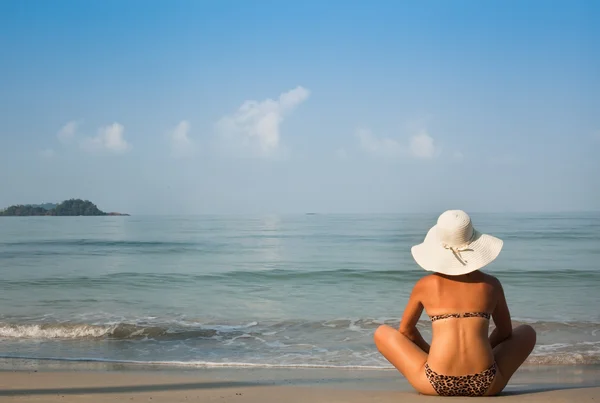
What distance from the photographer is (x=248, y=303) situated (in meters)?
12.8

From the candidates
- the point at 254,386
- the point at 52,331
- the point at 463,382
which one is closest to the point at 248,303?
the point at 52,331

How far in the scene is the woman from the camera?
4223 millimetres

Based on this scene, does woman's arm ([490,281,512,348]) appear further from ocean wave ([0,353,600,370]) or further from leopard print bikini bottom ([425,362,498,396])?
ocean wave ([0,353,600,370])

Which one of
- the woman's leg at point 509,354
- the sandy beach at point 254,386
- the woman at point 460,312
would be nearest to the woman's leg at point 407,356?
the woman at point 460,312

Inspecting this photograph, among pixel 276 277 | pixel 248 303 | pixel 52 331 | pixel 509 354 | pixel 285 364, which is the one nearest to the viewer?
pixel 509 354

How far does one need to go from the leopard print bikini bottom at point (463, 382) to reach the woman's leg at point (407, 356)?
0.21ft

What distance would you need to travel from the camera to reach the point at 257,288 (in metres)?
15.6

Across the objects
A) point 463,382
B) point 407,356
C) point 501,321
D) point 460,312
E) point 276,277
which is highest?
point 460,312

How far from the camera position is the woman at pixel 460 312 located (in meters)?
4.22

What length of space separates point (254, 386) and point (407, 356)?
187 cm

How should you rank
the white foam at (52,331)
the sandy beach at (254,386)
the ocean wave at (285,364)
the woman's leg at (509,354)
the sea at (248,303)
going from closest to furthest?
the woman's leg at (509,354) < the sandy beach at (254,386) < the ocean wave at (285,364) < the sea at (248,303) < the white foam at (52,331)

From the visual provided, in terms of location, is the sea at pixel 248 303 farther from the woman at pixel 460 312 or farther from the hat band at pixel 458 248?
the hat band at pixel 458 248

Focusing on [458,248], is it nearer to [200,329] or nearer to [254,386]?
[254,386]

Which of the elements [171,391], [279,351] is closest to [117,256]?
[279,351]
